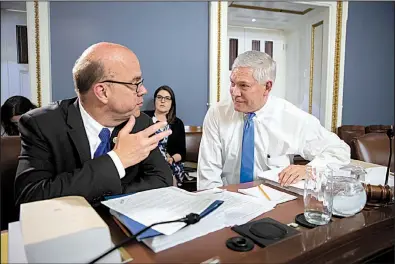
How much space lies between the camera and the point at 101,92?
1.18 m

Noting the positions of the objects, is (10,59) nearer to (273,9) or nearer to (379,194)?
(273,9)

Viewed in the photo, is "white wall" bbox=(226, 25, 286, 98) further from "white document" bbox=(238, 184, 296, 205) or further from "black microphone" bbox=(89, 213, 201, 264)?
"black microphone" bbox=(89, 213, 201, 264)

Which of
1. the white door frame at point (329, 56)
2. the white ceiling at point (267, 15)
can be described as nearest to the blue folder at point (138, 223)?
the white door frame at point (329, 56)

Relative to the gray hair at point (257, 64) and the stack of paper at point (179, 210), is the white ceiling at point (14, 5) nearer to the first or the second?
the gray hair at point (257, 64)

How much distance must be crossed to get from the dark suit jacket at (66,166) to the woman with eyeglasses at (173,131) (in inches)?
48.3

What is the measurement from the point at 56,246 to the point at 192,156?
2.26 metres

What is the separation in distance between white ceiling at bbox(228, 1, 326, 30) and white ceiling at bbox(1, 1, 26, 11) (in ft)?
7.11

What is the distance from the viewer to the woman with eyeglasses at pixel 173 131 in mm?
2598

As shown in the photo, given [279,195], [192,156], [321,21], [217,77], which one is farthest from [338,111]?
[279,195]

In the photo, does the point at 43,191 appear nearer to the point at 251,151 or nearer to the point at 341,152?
the point at 251,151

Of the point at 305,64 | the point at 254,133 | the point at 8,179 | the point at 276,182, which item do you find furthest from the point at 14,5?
the point at 305,64

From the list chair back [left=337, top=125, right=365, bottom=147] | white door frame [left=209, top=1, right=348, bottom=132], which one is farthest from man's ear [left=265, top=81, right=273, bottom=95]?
chair back [left=337, top=125, right=365, bottom=147]

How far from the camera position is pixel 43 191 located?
942mm

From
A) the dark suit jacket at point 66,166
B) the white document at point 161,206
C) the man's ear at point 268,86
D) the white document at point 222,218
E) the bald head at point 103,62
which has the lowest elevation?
the white document at point 222,218
